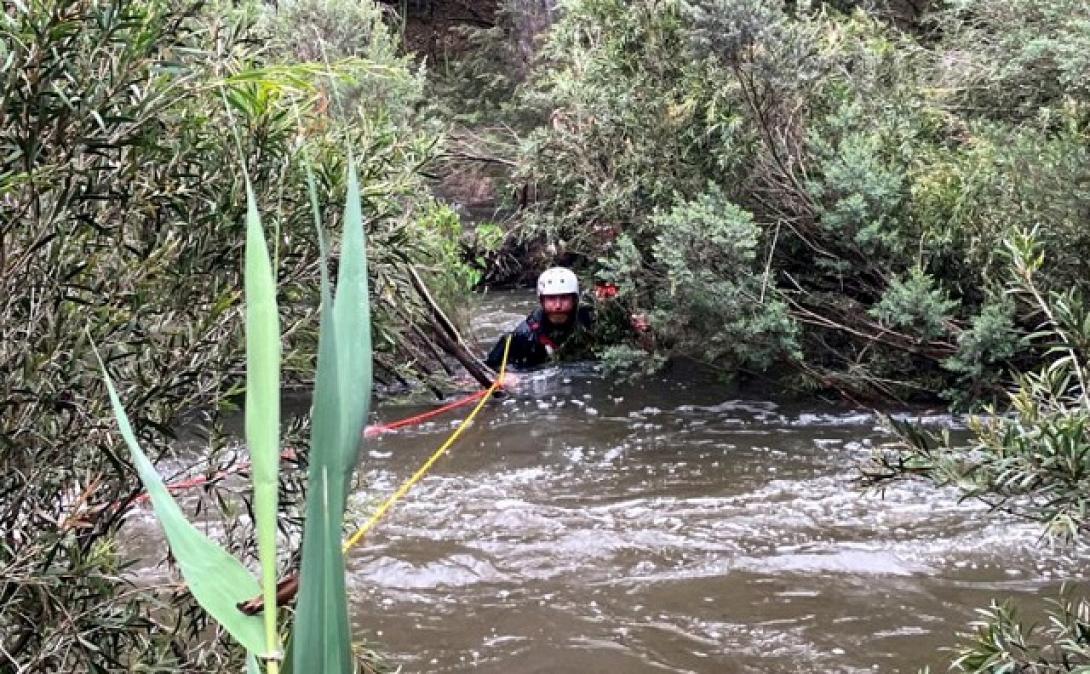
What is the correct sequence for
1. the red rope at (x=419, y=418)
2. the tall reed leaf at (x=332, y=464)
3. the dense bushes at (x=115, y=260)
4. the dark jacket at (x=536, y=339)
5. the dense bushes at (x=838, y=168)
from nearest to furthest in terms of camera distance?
the tall reed leaf at (x=332, y=464), the dense bushes at (x=115, y=260), the dense bushes at (x=838, y=168), the red rope at (x=419, y=418), the dark jacket at (x=536, y=339)

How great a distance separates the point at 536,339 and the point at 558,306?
0.58 m

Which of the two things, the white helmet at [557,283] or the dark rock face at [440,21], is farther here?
the dark rock face at [440,21]

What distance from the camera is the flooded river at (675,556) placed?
4242 mm

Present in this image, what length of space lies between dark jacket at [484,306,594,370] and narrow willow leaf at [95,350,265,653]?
818 centimetres

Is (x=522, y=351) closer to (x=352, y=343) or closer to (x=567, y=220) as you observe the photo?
(x=567, y=220)

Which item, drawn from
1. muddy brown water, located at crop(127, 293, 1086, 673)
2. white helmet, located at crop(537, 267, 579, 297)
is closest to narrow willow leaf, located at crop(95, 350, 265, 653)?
muddy brown water, located at crop(127, 293, 1086, 673)

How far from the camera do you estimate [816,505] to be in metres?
5.75

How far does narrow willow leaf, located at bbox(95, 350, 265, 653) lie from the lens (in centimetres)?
67

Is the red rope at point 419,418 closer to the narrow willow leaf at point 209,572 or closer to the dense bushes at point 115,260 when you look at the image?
the dense bushes at point 115,260

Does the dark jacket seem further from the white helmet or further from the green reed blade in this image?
the green reed blade

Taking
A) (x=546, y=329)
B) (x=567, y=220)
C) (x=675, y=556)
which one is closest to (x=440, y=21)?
(x=567, y=220)

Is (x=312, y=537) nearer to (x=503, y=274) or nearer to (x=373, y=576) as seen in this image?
(x=373, y=576)

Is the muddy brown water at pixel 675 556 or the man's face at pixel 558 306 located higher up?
the man's face at pixel 558 306

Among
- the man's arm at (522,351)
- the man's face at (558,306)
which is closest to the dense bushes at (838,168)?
the man's face at (558,306)
